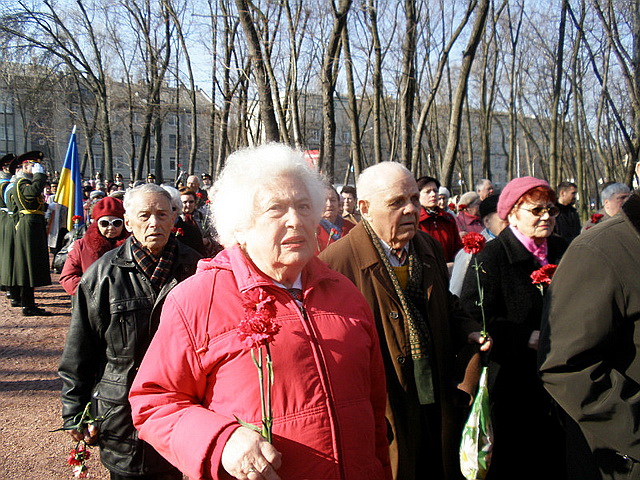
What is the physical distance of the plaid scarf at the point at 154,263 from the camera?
3207 millimetres

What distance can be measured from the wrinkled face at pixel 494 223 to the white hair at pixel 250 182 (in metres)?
3.03

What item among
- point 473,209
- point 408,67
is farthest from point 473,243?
point 408,67

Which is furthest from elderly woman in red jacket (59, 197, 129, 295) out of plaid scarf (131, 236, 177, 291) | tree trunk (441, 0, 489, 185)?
tree trunk (441, 0, 489, 185)

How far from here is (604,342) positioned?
209cm

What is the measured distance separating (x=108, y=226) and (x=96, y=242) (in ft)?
0.60

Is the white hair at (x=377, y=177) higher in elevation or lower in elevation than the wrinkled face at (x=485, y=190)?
lower

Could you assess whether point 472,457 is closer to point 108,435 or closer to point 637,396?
point 637,396

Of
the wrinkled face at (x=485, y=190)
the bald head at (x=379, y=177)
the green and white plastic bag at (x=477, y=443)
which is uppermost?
the wrinkled face at (x=485, y=190)

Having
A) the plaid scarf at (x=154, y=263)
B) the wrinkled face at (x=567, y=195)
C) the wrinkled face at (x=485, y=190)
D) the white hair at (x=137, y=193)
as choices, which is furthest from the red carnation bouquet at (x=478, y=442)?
the wrinkled face at (x=485, y=190)

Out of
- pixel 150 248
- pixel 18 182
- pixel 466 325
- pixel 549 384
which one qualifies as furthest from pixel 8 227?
pixel 549 384

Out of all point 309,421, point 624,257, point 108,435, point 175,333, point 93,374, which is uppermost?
point 624,257

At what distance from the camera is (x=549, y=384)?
2.26 meters

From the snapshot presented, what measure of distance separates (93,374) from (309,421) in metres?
1.72

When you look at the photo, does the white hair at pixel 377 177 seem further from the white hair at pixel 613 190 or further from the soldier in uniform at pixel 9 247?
the soldier in uniform at pixel 9 247
